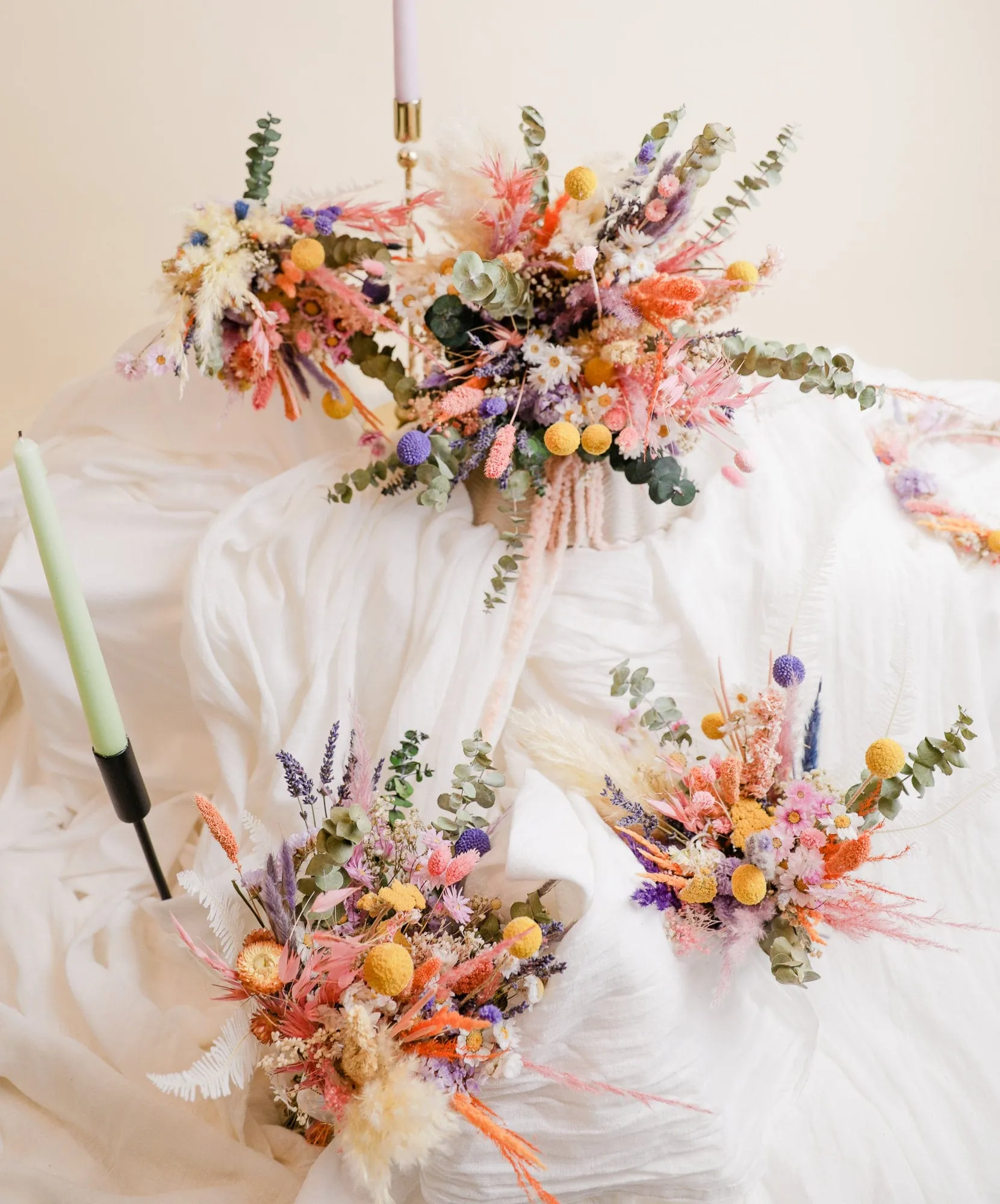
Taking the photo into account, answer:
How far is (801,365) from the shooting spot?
1108 millimetres

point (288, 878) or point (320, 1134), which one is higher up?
point (288, 878)

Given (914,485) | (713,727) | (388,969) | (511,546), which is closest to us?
(388,969)

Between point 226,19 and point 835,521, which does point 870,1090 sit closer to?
point 835,521

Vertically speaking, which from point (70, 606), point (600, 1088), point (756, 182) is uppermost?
point (756, 182)

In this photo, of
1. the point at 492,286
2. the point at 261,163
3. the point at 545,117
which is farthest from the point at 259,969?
the point at 545,117

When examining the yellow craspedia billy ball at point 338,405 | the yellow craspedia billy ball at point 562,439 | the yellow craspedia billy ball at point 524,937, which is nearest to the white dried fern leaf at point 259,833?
the yellow craspedia billy ball at point 524,937

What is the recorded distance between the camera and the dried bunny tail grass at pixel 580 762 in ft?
3.26

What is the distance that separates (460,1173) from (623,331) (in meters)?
0.80

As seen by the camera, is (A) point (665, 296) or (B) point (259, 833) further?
(A) point (665, 296)

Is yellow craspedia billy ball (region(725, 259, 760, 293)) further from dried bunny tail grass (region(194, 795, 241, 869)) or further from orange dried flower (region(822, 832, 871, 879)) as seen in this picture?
dried bunny tail grass (region(194, 795, 241, 869))

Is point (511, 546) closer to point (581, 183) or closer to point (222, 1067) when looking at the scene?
point (581, 183)

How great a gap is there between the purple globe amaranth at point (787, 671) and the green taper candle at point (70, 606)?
1.82 ft

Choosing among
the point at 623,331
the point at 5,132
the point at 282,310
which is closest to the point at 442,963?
the point at 623,331

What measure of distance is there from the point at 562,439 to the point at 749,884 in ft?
1.57
